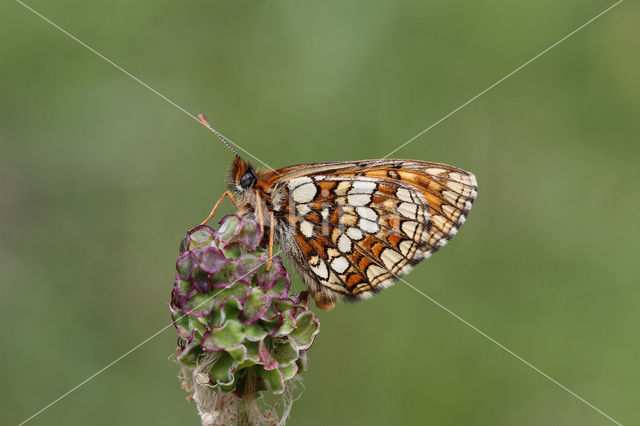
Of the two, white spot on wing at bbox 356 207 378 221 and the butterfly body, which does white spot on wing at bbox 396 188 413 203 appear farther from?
white spot on wing at bbox 356 207 378 221

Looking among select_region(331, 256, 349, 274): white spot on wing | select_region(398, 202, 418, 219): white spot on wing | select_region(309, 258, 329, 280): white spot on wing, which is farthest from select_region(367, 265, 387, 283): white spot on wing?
select_region(398, 202, 418, 219): white spot on wing

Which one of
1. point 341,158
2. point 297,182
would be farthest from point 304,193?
point 341,158

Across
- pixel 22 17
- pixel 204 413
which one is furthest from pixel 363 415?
pixel 22 17

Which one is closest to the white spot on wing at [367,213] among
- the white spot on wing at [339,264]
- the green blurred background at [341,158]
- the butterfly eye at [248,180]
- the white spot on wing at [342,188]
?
the white spot on wing at [342,188]

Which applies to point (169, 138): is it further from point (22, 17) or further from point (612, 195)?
point (612, 195)

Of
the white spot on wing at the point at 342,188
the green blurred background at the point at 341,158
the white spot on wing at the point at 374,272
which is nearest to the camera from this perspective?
the white spot on wing at the point at 374,272

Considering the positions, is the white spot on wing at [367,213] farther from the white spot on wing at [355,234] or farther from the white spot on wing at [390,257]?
the white spot on wing at [390,257]
